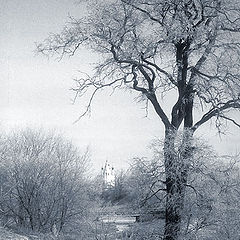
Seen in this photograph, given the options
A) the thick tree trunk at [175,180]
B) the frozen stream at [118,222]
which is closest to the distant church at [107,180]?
the frozen stream at [118,222]

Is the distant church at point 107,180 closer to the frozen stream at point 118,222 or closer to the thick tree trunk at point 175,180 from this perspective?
the frozen stream at point 118,222

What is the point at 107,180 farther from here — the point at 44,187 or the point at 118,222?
the point at 44,187

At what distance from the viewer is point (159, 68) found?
995cm

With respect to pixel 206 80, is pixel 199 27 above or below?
above

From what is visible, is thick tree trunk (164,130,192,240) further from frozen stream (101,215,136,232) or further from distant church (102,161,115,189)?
distant church (102,161,115,189)

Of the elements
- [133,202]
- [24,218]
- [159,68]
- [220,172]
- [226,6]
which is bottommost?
[24,218]

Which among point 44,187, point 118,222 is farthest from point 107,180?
point 44,187

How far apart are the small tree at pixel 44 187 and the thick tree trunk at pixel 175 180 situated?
41.3 ft

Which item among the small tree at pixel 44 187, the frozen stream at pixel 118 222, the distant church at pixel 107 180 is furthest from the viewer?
the distant church at pixel 107 180

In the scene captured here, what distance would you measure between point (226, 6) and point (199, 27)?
3.22 feet

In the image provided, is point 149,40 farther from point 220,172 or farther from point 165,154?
point 220,172

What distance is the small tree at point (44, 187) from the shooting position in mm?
20281

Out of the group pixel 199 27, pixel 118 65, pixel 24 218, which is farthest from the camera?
pixel 24 218

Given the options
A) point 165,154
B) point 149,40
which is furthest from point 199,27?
point 165,154
